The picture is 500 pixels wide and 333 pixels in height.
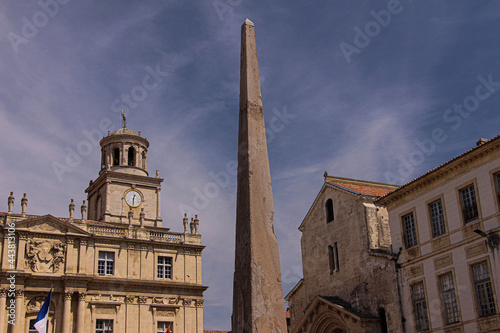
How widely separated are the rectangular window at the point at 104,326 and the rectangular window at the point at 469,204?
67.6 feet

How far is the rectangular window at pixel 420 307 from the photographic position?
20516 millimetres

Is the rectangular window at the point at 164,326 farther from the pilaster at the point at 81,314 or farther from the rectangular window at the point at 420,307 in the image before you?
the rectangular window at the point at 420,307

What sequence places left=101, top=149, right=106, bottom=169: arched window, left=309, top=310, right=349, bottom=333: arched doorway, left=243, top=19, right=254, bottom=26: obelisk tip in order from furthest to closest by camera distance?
left=101, top=149, right=106, bottom=169: arched window → left=309, top=310, right=349, bottom=333: arched doorway → left=243, top=19, right=254, bottom=26: obelisk tip

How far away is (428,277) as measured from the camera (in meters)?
20.4

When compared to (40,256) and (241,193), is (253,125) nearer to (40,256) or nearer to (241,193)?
(241,193)

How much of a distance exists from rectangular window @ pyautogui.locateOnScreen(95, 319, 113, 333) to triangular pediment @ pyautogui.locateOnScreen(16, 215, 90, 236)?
4.83 metres

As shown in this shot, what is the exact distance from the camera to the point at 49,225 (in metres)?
32.3

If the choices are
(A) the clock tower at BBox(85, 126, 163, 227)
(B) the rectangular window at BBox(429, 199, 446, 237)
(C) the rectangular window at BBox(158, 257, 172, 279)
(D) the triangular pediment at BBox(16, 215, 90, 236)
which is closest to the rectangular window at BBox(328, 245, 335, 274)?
(B) the rectangular window at BBox(429, 199, 446, 237)

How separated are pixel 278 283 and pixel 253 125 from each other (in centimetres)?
239

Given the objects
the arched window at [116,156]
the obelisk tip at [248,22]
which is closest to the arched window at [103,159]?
the arched window at [116,156]

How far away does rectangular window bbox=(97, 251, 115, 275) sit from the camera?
32.8 metres

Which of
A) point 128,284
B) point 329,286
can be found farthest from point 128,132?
point 329,286

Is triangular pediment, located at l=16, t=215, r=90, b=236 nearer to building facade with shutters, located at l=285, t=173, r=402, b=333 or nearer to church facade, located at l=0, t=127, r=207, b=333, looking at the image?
church facade, located at l=0, t=127, r=207, b=333

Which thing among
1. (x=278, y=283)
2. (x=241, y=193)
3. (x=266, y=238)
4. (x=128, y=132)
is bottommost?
(x=278, y=283)
